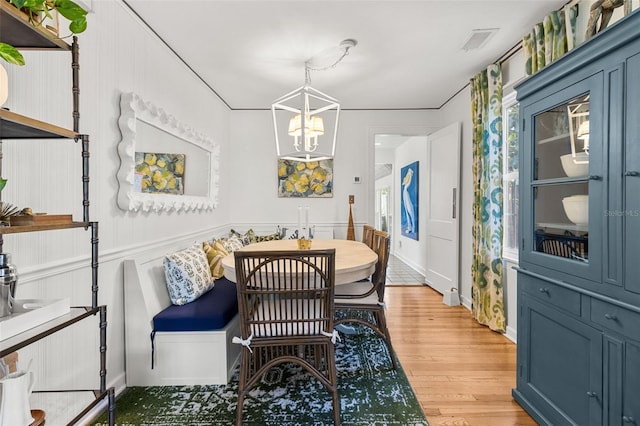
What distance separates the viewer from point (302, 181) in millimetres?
4629

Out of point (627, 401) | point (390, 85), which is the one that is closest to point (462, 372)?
point (627, 401)

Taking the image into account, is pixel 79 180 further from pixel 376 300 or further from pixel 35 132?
pixel 376 300

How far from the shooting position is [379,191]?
9625 millimetres

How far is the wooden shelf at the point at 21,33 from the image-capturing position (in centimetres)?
99

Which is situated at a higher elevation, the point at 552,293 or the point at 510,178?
the point at 510,178

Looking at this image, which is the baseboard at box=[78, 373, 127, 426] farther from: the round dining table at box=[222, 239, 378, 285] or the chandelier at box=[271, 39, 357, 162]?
the chandelier at box=[271, 39, 357, 162]

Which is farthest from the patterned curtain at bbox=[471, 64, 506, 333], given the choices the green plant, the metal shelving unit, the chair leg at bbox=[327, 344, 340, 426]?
the green plant

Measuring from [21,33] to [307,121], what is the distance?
165 centimetres

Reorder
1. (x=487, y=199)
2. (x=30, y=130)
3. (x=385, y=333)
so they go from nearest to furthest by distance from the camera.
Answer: (x=30, y=130) < (x=385, y=333) < (x=487, y=199)

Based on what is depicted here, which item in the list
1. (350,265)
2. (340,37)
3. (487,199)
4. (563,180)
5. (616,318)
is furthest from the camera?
(487,199)

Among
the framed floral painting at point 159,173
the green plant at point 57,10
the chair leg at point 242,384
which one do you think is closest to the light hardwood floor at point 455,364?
the chair leg at point 242,384

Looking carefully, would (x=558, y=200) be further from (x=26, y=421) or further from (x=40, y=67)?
(x=40, y=67)

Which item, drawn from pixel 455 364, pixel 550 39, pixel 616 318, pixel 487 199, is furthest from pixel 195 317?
pixel 550 39

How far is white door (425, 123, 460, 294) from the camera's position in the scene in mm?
3857
